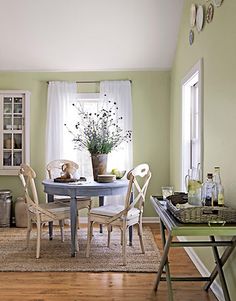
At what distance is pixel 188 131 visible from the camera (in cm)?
482

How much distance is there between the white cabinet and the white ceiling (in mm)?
484

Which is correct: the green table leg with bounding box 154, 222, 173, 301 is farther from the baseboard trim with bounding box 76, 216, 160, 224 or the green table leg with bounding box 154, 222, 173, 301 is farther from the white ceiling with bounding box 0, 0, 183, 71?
the white ceiling with bounding box 0, 0, 183, 71

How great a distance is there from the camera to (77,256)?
427 centimetres

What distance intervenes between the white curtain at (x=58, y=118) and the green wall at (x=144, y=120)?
5.6 inches

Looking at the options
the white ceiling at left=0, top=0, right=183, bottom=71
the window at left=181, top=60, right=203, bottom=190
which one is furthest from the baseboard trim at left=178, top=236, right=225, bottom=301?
the white ceiling at left=0, top=0, right=183, bottom=71

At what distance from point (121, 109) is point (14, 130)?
171 centimetres

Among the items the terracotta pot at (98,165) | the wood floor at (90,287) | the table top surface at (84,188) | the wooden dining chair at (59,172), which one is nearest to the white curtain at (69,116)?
the wooden dining chair at (59,172)

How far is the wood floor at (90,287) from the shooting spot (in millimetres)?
3158

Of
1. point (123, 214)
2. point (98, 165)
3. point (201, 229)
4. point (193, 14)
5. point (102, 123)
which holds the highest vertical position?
point (193, 14)

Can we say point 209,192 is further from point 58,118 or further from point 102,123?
point 58,118

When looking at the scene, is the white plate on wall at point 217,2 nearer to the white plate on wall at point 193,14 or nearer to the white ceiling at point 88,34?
the white plate on wall at point 193,14

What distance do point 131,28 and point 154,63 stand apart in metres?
0.86

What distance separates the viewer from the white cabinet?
6066 mm

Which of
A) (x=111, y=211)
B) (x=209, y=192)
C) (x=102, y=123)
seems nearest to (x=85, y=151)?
(x=102, y=123)
